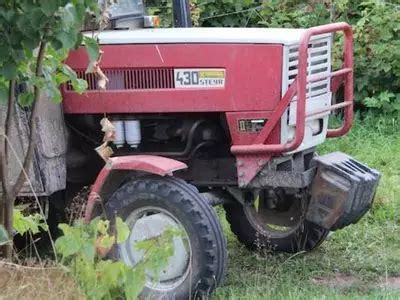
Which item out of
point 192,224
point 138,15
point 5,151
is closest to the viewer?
point 5,151

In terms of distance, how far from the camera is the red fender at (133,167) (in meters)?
5.10

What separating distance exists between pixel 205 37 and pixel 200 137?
0.62 m

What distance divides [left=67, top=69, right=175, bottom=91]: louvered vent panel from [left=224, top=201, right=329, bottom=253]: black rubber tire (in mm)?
1045

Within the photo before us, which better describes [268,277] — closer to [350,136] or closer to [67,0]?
[67,0]

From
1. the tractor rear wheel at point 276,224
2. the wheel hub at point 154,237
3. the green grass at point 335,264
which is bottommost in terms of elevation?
the green grass at point 335,264

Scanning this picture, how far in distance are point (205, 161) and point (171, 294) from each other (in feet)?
2.93

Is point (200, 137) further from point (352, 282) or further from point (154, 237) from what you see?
point (352, 282)

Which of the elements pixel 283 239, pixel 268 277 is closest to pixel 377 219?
pixel 283 239

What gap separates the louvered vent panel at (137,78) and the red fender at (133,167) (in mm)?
429

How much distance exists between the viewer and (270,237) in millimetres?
6223

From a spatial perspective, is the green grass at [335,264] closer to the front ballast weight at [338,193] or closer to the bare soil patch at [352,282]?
the bare soil patch at [352,282]

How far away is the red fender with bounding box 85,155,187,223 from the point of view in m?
5.10

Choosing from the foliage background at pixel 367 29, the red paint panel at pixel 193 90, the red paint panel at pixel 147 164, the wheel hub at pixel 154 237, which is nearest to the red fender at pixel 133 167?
the red paint panel at pixel 147 164

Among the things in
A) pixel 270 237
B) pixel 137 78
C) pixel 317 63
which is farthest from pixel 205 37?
pixel 270 237
